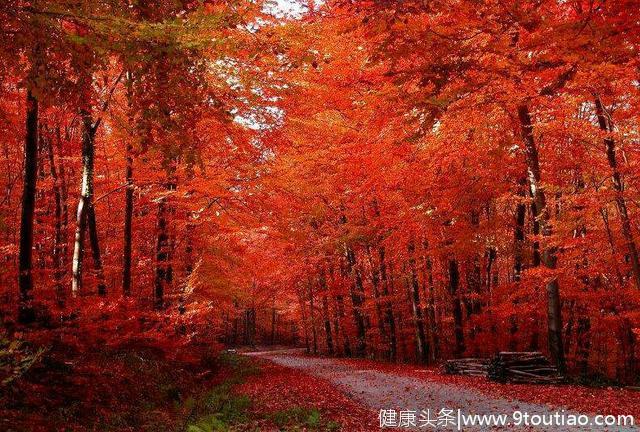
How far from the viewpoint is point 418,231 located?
58.6 feet

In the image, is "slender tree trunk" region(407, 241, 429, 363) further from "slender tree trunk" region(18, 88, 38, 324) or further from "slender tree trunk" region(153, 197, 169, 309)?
"slender tree trunk" region(18, 88, 38, 324)

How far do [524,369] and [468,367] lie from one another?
2487mm

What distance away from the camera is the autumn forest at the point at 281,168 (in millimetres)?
6070

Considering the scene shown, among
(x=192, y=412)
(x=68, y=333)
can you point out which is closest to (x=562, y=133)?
(x=192, y=412)

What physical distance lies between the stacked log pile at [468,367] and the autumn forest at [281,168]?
0.42 feet

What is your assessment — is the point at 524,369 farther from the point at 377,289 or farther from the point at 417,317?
the point at 377,289

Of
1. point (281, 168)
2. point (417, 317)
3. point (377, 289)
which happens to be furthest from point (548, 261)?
point (377, 289)

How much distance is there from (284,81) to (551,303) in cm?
1038

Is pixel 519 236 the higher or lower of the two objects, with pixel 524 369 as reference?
higher

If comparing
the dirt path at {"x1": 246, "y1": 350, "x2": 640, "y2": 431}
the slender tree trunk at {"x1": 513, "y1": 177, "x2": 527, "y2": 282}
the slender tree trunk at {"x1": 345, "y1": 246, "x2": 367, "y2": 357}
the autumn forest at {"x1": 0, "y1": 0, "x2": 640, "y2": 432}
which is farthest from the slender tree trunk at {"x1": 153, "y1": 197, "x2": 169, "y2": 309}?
the slender tree trunk at {"x1": 513, "y1": 177, "x2": 527, "y2": 282}

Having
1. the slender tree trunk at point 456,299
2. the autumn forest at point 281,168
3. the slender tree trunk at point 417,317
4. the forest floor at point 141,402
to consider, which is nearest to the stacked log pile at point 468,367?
the autumn forest at point 281,168

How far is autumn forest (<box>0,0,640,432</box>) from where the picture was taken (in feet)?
19.9

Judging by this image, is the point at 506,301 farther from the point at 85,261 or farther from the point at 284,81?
the point at 85,261

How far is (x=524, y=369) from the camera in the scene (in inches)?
511
